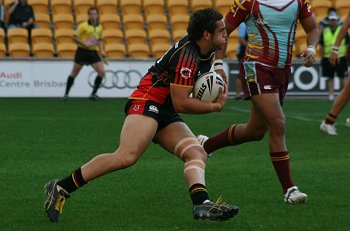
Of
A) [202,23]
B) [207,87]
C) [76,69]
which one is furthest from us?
[76,69]

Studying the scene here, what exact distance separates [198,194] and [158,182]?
245cm

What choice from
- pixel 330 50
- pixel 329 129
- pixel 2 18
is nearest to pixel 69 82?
pixel 2 18

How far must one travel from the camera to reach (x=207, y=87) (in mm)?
7312

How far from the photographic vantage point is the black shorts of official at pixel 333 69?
2297 cm

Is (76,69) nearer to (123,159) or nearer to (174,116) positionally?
(174,116)

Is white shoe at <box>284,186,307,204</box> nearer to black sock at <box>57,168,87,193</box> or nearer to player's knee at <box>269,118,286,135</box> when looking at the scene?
player's knee at <box>269,118,286,135</box>

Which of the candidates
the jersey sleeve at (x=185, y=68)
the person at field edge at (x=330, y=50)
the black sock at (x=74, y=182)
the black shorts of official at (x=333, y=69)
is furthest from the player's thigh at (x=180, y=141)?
the person at field edge at (x=330, y=50)

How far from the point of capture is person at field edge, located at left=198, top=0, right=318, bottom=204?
855cm

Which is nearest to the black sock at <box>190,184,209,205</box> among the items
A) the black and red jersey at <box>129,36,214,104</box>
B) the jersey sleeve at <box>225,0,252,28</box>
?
the black and red jersey at <box>129,36,214,104</box>

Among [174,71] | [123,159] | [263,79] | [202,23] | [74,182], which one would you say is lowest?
[74,182]

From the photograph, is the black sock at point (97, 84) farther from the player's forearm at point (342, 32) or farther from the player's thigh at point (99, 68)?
the player's forearm at point (342, 32)

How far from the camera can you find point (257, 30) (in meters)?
8.70

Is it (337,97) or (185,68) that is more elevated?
(185,68)

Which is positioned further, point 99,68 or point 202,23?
point 99,68
